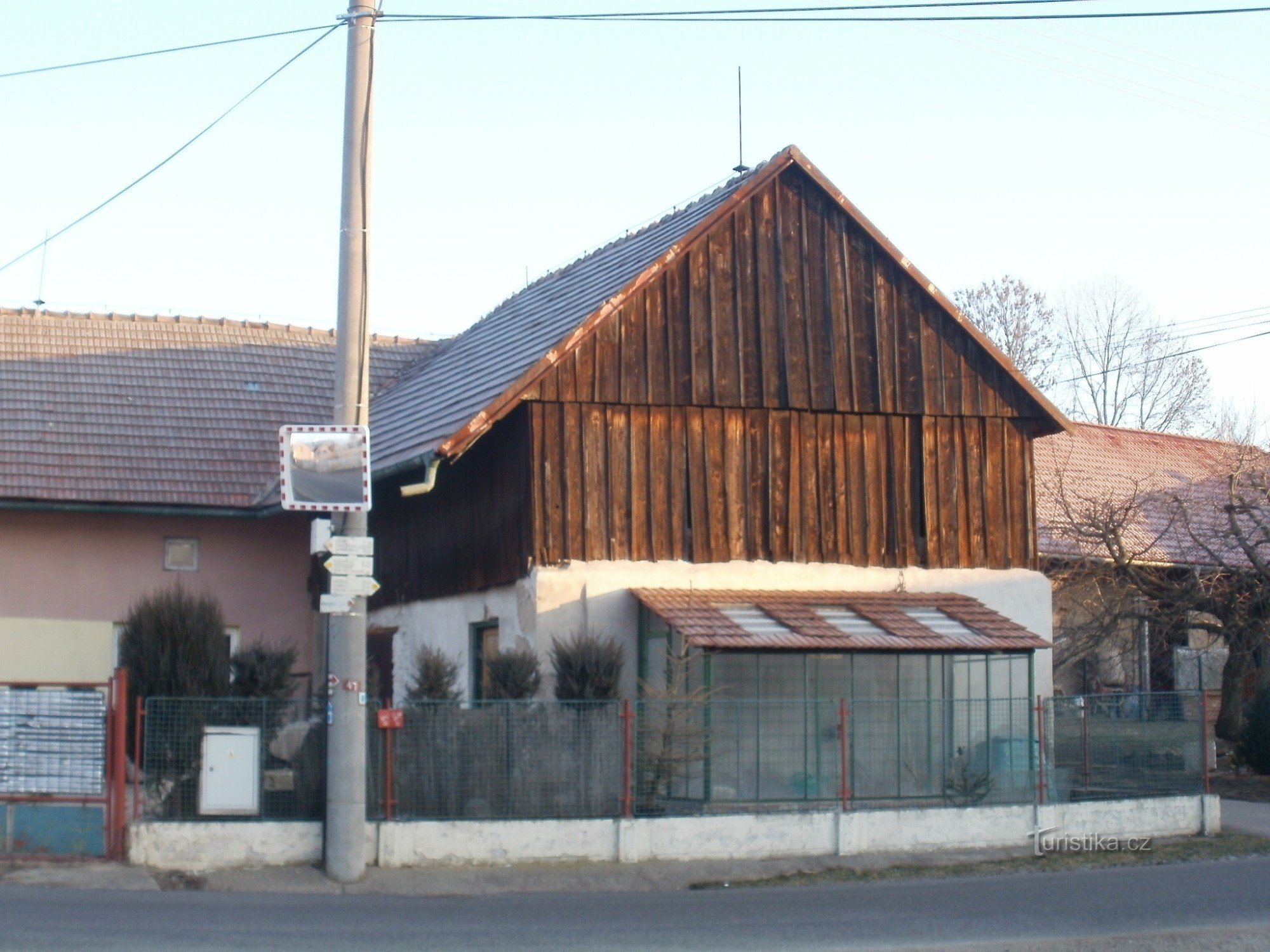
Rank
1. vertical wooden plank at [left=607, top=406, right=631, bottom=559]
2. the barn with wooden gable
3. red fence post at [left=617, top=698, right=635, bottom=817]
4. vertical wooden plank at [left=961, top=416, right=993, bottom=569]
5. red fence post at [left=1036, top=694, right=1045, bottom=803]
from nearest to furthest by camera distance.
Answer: red fence post at [left=617, top=698, right=635, bottom=817], red fence post at [left=1036, top=694, right=1045, bottom=803], the barn with wooden gable, vertical wooden plank at [left=607, top=406, right=631, bottom=559], vertical wooden plank at [left=961, top=416, right=993, bottom=569]

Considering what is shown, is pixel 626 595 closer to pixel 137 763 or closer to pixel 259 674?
pixel 259 674

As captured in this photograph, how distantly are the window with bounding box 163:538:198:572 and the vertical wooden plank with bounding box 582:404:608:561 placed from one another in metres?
7.58

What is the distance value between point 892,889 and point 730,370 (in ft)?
23.1

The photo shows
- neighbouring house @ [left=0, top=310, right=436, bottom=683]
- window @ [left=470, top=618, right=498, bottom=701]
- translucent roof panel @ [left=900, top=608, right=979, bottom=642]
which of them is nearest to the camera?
translucent roof panel @ [left=900, top=608, right=979, bottom=642]

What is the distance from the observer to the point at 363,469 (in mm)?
13320

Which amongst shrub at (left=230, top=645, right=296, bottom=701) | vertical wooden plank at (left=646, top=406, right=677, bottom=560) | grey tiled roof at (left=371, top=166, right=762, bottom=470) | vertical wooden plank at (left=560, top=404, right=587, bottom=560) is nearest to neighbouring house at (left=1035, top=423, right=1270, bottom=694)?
grey tiled roof at (left=371, top=166, right=762, bottom=470)

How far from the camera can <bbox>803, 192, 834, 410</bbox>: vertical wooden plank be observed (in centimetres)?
1912

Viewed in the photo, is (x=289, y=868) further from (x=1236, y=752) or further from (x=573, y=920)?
(x=1236, y=752)

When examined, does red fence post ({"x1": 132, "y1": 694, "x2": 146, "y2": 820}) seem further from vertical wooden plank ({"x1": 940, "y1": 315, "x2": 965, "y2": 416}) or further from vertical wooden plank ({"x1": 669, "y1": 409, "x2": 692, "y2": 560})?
vertical wooden plank ({"x1": 940, "y1": 315, "x2": 965, "y2": 416})

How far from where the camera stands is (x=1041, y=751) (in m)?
16.7

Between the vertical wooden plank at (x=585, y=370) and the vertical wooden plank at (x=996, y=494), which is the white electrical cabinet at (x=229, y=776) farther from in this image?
the vertical wooden plank at (x=996, y=494)

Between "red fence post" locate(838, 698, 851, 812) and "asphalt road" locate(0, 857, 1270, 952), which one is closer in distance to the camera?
"asphalt road" locate(0, 857, 1270, 952)

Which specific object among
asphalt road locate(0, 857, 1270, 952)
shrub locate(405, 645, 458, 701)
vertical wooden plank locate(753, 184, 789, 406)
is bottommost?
asphalt road locate(0, 857, 1270, 952)

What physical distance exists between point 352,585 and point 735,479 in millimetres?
6249
